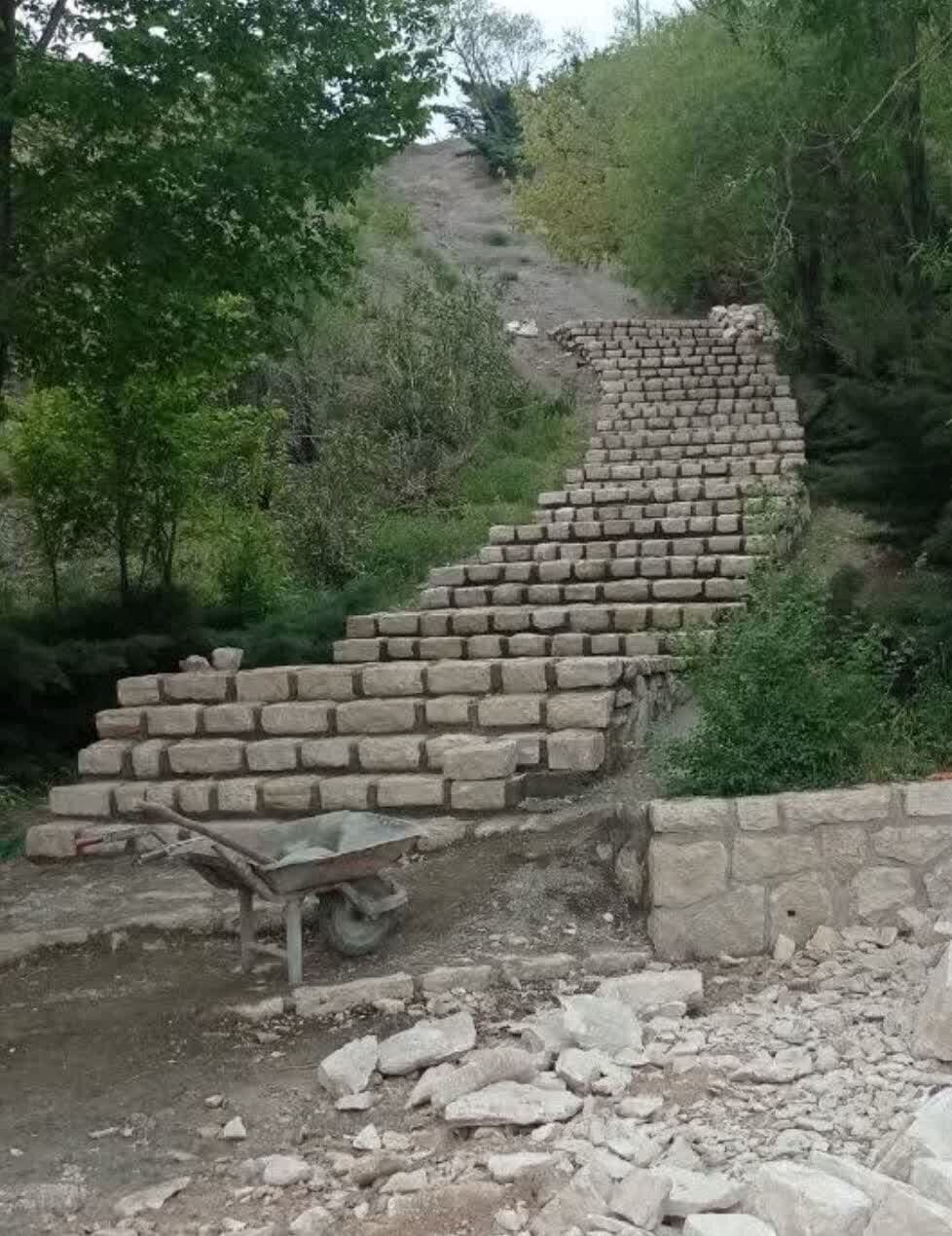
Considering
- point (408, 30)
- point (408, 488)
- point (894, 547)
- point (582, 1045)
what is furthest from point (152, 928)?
point (408, 488)

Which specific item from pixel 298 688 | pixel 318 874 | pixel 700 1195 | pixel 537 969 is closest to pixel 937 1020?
pixel 700 1195

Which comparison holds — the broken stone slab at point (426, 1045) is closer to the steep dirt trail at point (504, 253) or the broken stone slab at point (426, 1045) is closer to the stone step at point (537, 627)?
the stone step at point (537, 627)

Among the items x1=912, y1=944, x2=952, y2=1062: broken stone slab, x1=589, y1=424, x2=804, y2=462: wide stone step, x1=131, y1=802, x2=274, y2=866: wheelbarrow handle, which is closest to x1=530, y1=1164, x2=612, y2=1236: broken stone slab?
x1=912, y1=944, x2=952, y2=1062: broken stone slab

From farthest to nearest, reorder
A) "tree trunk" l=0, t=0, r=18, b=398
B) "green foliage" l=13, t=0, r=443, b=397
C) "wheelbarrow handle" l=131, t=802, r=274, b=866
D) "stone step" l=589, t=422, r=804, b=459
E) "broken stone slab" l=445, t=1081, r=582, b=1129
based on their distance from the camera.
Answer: "stone step" l=589, t=422, r=804, b=459 → "tree trunk" l=0, t=0, r=18, b=398 → "green foliage" l=13, t=0, r=443, b=397 → "wheelbarrow handle" l=131, t=802, r=274, b=866 → "broken stone slab" l=445, t=1081, r=582, b=1129

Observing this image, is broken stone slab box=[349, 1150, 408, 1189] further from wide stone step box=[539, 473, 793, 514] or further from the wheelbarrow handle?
wide stone step box=[539, 473, 793, 514]

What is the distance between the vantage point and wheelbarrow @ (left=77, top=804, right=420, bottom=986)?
16.5ft

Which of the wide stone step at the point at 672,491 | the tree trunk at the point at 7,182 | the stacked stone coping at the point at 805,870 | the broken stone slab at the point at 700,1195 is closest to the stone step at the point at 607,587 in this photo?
the wide stone step at the point at 672,491

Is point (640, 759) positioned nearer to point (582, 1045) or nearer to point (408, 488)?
point (582, 1045)

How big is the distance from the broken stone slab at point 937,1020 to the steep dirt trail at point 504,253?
15.5 metres

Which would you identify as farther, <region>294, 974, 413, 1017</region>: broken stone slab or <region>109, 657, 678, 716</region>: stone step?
<region>109, 657, 678, 716</region>: stone step

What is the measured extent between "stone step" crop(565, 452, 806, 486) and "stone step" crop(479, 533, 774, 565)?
6.65 feet

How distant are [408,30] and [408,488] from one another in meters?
8.28

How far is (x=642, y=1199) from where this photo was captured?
10.7ft

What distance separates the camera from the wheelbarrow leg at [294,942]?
5.10 m
